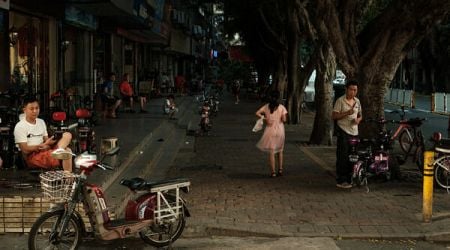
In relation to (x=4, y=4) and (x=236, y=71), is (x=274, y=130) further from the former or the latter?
(x=236, y=71)

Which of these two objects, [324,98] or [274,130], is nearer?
[274,130]

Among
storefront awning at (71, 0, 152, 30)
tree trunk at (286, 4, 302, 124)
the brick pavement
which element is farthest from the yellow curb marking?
tree trunk at (286, 4, 302, 124)

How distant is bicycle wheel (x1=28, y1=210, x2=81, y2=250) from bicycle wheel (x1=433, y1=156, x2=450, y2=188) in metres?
5.86

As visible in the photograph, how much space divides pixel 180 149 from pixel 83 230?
31.5 ft

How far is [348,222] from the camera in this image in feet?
26.6

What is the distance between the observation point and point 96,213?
6457 millimetres

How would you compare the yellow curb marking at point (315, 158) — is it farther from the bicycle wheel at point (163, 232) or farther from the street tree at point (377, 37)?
the bicycle wheel at point (163, 232)

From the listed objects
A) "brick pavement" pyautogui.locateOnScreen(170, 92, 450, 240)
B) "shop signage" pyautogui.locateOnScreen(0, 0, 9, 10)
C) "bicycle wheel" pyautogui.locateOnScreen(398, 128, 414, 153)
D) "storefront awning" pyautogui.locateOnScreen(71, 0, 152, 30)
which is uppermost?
"storefront awning" pyautogui.locateOnScreen(71, 0, 152, 30)

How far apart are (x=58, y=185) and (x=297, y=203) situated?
13.2 feet

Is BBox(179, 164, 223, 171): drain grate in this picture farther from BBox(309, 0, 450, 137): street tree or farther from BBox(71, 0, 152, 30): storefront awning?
BBox(71, 0, 152, 30): storefront awning

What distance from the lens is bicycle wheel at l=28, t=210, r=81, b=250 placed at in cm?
622

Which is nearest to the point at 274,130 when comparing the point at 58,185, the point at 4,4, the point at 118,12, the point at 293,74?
the point at 4,4

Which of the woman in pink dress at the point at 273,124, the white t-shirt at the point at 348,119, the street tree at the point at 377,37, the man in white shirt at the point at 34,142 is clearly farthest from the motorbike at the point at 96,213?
the street tree at the point at 377,37

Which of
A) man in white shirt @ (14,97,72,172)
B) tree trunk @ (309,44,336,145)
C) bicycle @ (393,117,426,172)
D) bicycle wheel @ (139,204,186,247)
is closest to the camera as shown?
bicycle wheel @ (139,204,186,247)
